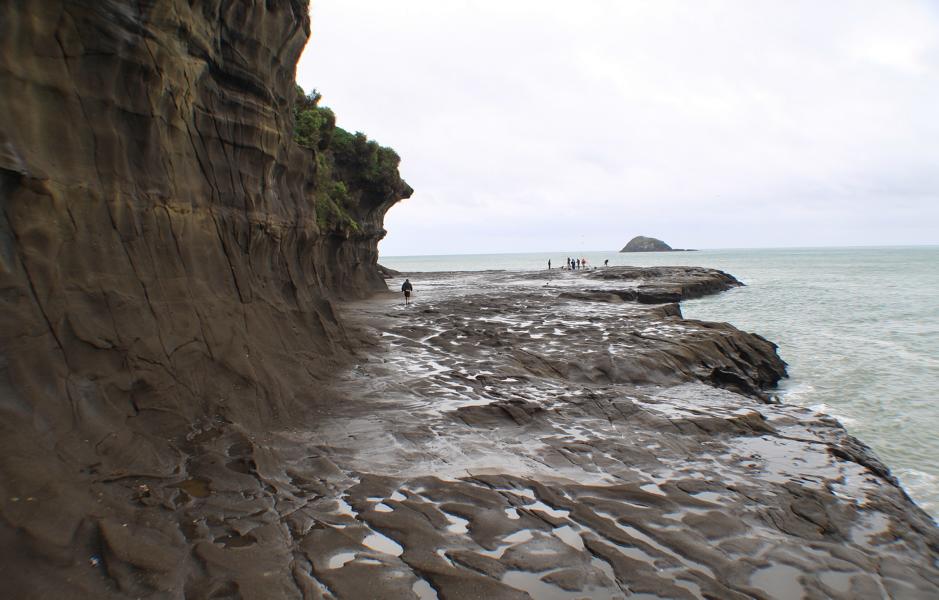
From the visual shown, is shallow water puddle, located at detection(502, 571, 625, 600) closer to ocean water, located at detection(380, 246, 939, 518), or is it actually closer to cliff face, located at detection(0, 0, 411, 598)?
cliff face, located at detection(0, 0, 411, 598)

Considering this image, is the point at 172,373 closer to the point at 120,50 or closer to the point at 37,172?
the point at 37,172

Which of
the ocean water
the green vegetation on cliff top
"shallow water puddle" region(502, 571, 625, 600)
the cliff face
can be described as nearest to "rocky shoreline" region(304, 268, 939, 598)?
"shallow water puddle" region(502, 571, 625, 600)

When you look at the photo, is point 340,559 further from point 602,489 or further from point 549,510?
point 602,489

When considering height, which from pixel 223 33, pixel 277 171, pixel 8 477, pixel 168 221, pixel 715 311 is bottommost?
pixel 715 311

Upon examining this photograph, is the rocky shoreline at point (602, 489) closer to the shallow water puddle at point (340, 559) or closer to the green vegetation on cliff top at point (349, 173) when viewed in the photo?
the shallow water puddle at point (340, 559)

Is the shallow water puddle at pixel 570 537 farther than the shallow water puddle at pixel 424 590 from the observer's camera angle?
Yes

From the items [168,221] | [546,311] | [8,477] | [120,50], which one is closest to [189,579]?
[8,477]

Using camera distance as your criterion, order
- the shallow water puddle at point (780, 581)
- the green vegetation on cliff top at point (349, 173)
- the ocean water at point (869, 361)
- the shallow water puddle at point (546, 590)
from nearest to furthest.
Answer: the shallow water puddle at point (546, 590), the shallow water puddle at point (780, 581), the ocean water at point (869, 361), the green vegetation on cliff top at point (349, 173)

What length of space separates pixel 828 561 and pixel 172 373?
8260 millimetres

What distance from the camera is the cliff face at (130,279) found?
4758mm

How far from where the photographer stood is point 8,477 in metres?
4.56

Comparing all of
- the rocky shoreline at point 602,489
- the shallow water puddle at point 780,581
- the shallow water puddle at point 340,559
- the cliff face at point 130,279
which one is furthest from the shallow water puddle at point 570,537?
the cliff face at point 130,279

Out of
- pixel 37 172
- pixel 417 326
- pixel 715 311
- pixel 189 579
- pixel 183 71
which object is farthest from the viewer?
pixel 715 311

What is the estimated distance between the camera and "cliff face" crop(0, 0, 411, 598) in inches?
187
